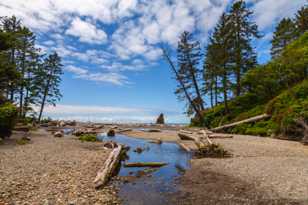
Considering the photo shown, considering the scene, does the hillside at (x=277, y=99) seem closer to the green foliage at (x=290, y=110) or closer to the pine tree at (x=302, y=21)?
the green foliage at (x=290, y=110)

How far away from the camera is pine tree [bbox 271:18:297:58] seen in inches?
1380

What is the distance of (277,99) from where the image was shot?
18500mm

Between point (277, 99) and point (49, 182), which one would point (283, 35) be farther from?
point (49, 182)

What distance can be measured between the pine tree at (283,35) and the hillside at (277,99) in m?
14.0

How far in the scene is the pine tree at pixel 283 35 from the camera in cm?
3506

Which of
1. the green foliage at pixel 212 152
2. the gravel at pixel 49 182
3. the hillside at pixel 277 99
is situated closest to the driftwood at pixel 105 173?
the gravel at pixel 49 182

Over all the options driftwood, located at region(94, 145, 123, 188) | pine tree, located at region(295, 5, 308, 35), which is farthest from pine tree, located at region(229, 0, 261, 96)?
driftwood, located at region(94, 145, 123, 188)

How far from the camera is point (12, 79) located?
15297 mm

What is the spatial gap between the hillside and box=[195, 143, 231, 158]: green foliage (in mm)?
7170

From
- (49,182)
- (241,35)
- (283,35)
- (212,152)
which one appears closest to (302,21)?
(283,35)

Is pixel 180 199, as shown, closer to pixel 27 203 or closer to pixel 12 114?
pixel 27 203

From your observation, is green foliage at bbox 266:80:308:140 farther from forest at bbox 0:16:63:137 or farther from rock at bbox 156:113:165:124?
rock at bbox 156:113:165:124

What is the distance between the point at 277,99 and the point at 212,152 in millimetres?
12229

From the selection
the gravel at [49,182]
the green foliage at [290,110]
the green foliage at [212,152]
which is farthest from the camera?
the green foliage at [290,110]
